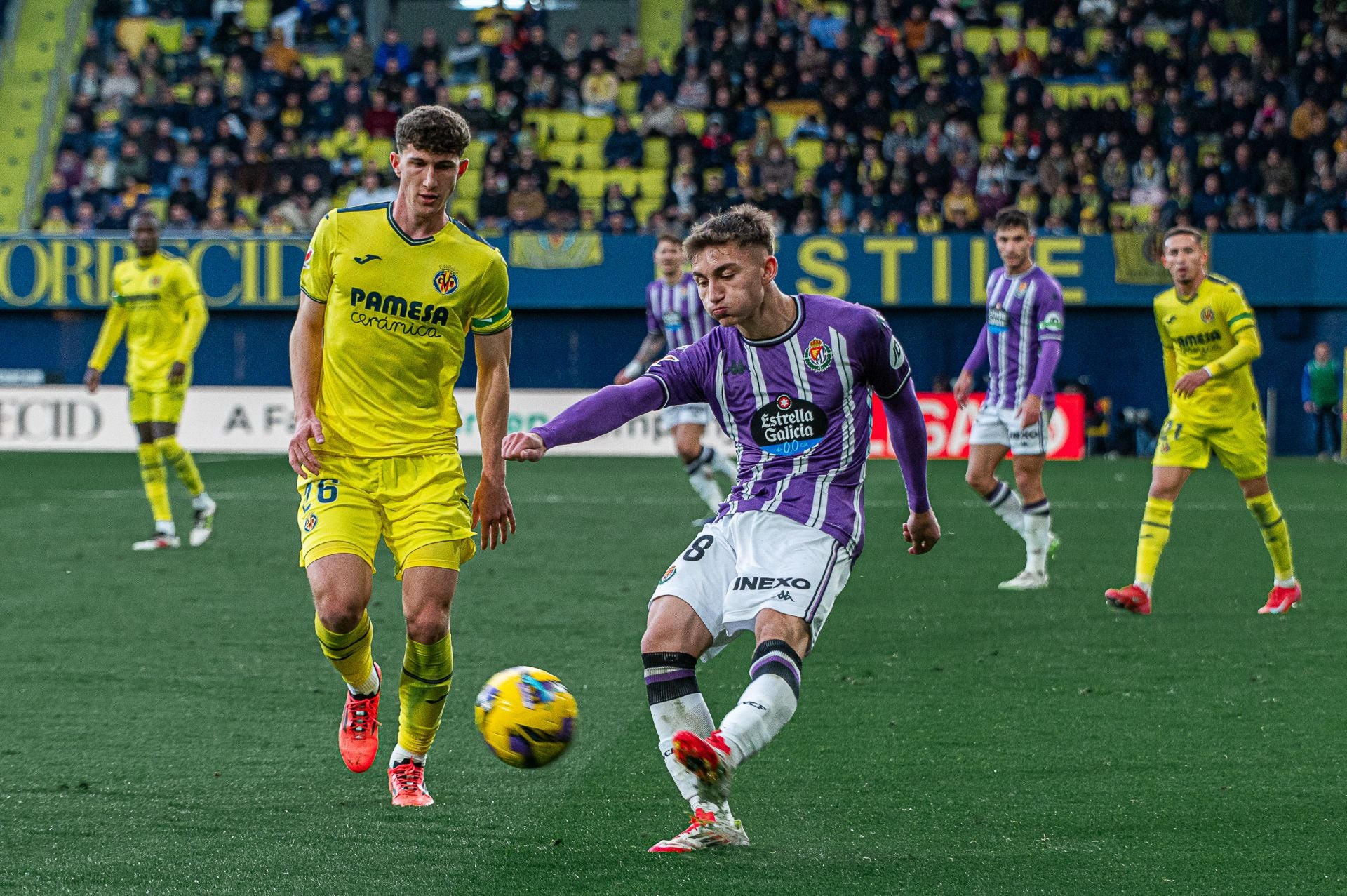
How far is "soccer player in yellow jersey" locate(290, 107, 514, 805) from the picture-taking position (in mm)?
4691

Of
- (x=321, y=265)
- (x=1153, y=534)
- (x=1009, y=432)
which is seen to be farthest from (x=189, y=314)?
(x=321, y=265)

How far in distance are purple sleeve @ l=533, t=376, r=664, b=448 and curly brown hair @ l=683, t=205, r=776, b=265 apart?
15.4 inches

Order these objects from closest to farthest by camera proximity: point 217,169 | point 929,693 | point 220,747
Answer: point 220,747 → point 929,693 → point 217,169

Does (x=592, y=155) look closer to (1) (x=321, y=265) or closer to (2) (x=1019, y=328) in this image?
(2) (x=1019, y=328)

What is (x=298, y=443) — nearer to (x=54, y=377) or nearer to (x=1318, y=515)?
(x=1318, y=515)

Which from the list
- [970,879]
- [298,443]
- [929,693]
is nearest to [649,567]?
[929,693]

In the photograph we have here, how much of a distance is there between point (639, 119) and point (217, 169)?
6.61 metres

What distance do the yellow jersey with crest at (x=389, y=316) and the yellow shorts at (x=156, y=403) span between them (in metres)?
6.83

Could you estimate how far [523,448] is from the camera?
3.95 metres

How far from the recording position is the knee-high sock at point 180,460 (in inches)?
442

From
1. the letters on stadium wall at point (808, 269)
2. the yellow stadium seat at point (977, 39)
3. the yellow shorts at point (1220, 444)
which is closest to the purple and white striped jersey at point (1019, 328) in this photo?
the yellow shorts at point (1220, 444)

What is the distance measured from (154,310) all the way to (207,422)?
9.85 metres

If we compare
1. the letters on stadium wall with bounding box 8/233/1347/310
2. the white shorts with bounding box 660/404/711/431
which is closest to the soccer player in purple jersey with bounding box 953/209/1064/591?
the white shorts with bounding box 660/404/711/431

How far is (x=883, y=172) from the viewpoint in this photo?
77.2ft
